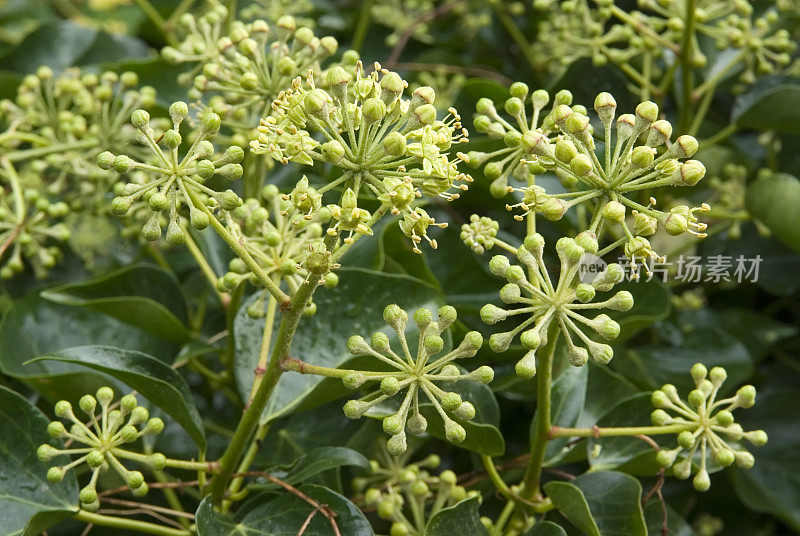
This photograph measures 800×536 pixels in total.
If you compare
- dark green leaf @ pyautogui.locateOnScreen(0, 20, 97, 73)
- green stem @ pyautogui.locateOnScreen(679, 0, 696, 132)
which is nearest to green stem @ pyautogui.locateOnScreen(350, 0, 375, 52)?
dark green leaf @ pyautogui.locateOnScreen(0, 20, 97, 73)

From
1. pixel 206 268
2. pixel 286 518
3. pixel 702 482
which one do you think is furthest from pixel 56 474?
pixel 702 482

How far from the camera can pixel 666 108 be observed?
251cm

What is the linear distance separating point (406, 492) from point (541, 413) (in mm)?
417

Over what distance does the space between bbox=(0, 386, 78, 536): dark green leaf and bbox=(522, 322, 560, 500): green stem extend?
30.1 inches

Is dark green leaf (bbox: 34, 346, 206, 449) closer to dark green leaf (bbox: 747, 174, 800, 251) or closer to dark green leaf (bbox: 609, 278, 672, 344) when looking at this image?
dark green leaf (bbox: 609, 278, 672, 344)

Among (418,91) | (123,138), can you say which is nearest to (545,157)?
(418,91)

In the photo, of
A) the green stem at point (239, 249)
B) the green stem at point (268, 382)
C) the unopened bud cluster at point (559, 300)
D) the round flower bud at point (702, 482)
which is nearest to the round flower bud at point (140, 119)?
the green stem at point (239, 249)

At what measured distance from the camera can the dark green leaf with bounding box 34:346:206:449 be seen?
1.34 m

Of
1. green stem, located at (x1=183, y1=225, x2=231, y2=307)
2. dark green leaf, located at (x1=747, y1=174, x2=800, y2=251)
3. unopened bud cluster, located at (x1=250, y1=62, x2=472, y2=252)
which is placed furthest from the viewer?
dark green leaf, located at (x1=747, y1=174, x2=800, y2=251)

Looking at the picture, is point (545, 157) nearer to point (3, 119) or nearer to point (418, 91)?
point (418, 91)

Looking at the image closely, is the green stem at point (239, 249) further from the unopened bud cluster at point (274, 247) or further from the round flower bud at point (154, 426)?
the round flower bud at point (154, 426)

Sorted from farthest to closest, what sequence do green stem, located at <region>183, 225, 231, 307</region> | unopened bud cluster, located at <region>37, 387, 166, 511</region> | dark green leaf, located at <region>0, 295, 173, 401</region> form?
1. dark green leaf, located at <region>0, 295, 173, 401</region>
2. green stem, located at <region>183, 225, 231, 307</region>
3. unopened bud cluster, located at <region>37, 387, 166, 511</region>

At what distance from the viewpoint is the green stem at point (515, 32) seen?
250 cm

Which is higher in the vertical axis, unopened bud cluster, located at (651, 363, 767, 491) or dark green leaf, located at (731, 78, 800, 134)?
dark green leaf, located at (731, 78, 800, 134)
